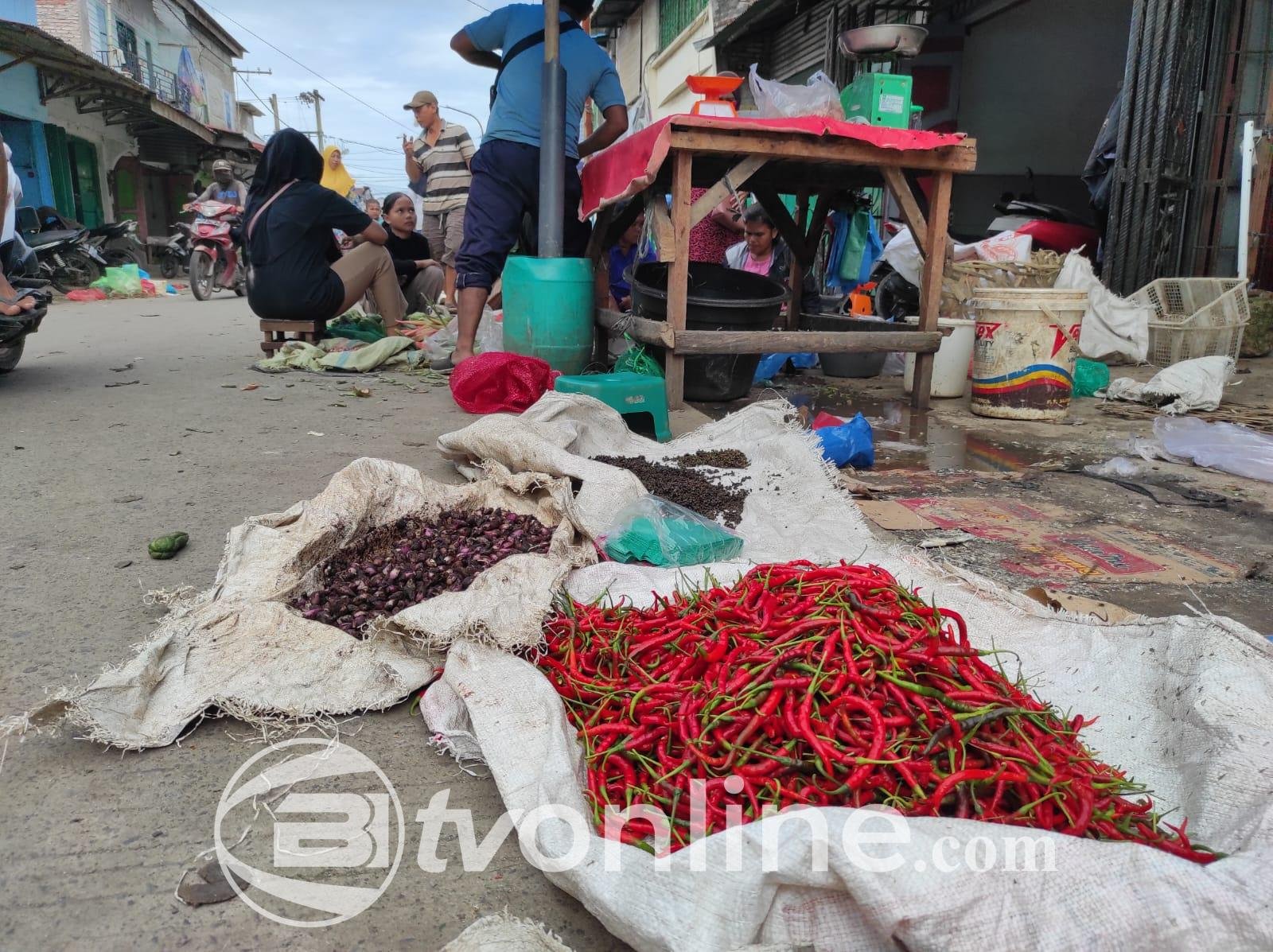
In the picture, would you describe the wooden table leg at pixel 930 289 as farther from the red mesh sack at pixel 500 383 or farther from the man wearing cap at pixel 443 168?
the man wearing cap at pixel 443 168

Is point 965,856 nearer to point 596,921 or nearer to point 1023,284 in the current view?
point 596,921

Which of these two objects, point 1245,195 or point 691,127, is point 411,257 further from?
point 1245,195

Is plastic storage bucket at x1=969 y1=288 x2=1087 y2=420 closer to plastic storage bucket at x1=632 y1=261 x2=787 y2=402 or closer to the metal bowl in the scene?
plastic storage bucket at x1=632 y1=261 x2=787 y2=402

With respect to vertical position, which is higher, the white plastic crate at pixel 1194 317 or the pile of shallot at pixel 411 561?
the white plastic crate at pixel 1194 317

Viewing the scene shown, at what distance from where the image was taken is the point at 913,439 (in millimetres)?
4332

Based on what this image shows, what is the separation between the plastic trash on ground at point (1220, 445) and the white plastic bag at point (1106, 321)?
2.50 m

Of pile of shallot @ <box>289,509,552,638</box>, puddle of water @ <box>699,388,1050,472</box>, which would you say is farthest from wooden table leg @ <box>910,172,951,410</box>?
pile of shallot @ <box>289,509,552,638</box>

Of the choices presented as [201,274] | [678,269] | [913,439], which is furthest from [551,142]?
[201,274]

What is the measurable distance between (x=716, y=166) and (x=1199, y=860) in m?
4.79

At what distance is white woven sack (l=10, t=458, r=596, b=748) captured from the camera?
1660 millimetres

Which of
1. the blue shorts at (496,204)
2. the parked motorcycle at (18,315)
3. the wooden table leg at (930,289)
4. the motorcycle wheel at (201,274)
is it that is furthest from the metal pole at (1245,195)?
the motorcycle wheel at (201,274)

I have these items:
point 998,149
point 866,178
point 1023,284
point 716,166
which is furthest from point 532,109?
point 998,149

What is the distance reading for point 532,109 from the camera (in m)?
5.31

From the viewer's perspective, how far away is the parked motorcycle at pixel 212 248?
12969 mm
